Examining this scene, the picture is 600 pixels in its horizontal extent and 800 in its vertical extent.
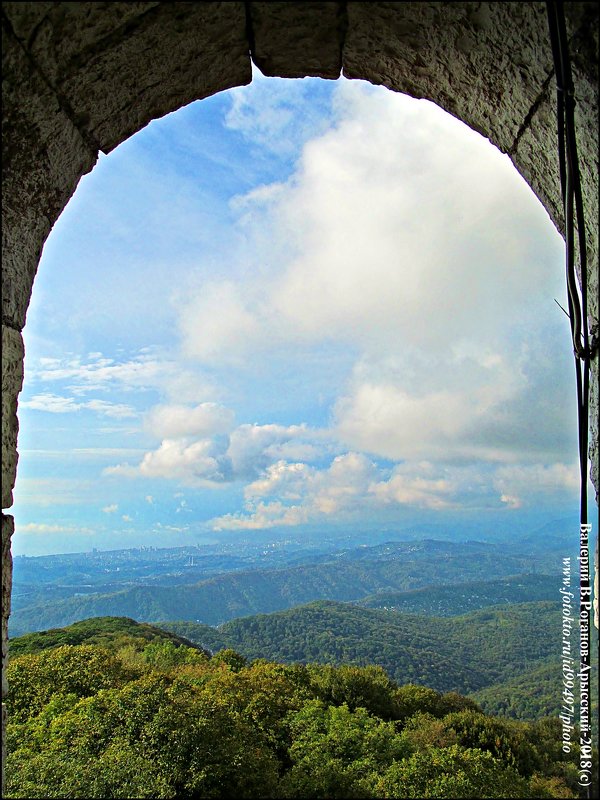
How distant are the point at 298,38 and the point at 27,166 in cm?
Result: 137

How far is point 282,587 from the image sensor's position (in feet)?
285

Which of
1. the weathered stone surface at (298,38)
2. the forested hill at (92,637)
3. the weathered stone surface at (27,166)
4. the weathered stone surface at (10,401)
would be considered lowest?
the forested hill at (92,637)

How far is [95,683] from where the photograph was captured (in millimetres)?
5508

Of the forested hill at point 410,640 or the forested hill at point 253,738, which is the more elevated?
the forested hill at point 253,738

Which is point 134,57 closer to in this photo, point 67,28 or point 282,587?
point 67,28

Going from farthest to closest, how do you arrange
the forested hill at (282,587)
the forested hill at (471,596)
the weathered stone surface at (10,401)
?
the forested hill at (282,587)
the forested hill at (471,596)
the weathered stone surface at (10,401)

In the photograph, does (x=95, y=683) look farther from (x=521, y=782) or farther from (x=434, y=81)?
(x=434, y=81)

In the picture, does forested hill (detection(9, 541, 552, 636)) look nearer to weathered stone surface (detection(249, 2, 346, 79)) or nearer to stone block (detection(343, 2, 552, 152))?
stone block (detection(343, 2, 552, 152))

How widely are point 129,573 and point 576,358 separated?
151821 millimetres

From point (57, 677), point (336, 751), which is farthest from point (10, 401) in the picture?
point (57, 677)

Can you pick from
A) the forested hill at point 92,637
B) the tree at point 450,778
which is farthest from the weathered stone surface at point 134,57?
the forested hill at point 92,637

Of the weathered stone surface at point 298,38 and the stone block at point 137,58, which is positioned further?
the weathered stone surface at point 298,38

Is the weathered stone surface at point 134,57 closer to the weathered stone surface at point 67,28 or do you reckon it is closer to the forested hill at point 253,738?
the weathered stone surface at point 67,28

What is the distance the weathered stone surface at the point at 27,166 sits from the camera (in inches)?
84.4
